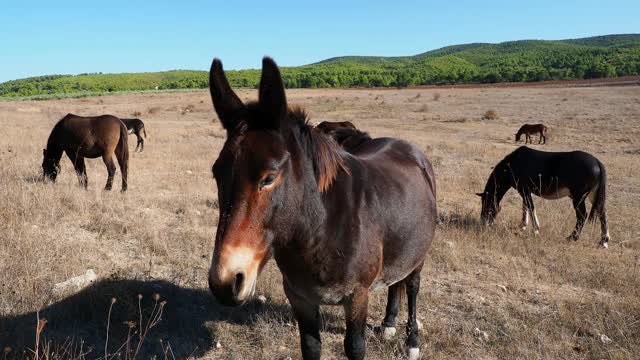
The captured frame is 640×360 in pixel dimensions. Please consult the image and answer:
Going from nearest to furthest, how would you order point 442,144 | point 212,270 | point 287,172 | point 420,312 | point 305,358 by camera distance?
1. point 212,270
2. point 287,172
3. point 305,358
4. point 420,312
5. point 442,144

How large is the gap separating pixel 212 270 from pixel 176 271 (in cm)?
333

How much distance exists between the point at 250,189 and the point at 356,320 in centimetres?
138

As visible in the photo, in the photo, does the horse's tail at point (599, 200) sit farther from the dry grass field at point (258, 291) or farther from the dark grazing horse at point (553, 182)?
the dry grass field at point (258, 291)

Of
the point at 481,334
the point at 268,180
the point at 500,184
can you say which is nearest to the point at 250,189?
the point at 268,180

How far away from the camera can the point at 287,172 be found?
2.19m

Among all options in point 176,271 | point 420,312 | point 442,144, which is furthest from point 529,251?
point 442,144

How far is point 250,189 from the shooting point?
201cm

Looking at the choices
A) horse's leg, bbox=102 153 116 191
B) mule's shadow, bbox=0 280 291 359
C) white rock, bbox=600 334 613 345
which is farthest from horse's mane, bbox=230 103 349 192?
horse's leg, bbox=102 153 116 191

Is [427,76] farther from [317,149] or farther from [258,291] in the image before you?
[317,149]

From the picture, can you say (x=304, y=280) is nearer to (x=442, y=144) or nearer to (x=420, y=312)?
(x=420, y=312)

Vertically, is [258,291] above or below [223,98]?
below

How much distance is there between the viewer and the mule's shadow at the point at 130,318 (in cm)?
359

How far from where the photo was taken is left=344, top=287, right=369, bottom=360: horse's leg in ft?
9.21

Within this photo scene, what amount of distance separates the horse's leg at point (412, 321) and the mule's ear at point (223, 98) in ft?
8.01
